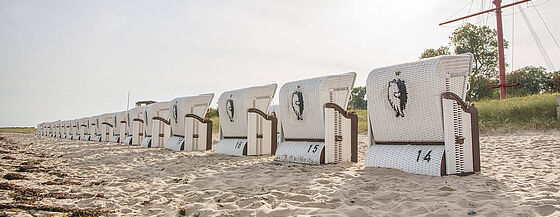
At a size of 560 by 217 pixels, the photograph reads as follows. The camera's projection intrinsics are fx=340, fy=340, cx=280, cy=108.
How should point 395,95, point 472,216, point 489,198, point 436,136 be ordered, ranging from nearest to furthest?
1. point 472,216
2. point 489,198
3. point 436,136
4. point 395,95

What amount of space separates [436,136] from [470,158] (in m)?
0.51

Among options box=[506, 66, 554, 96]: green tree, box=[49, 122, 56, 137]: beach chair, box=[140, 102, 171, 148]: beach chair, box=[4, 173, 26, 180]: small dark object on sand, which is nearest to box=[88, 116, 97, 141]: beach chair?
box=[140, 102, 171, 148]: beach chair

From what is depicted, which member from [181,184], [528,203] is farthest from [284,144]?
[528,203]

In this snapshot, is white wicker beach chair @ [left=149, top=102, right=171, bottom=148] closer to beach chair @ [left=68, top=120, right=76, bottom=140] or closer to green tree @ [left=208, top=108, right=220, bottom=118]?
beach chair @ [left=68, top=120, right=76, bottom=140]

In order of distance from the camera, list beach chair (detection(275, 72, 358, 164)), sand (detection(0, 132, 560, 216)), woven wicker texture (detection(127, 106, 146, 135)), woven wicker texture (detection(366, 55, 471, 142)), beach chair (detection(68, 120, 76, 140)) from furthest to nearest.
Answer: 1. beach chair (detection(68, 120, 76, 140))
2. woven wicker texture (detection(127, 106, 146, 135))
3. beach chair (detection(275, 72, 358, 164))
4. woven wicker texture (detection(366, 55, 471, 142))
5. sand (detection(0, 132, 560, 216))

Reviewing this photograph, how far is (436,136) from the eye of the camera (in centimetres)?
489

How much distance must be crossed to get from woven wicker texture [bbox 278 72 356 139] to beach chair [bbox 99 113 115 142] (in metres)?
15.3

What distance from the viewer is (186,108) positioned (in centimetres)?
1084

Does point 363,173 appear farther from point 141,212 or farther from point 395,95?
point 141,212

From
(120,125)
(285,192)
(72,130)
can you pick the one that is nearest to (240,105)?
(285,192)

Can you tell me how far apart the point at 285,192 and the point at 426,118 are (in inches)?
97.9

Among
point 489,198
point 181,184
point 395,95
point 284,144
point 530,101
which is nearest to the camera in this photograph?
point 489,198

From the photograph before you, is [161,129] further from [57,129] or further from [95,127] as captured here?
[57,129]

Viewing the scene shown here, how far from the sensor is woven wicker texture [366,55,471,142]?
4.79 metres
